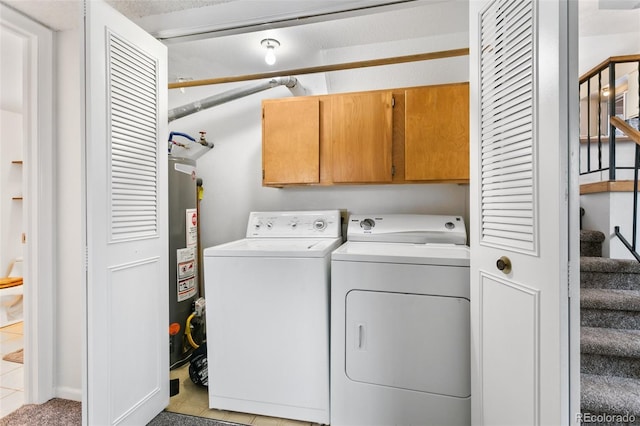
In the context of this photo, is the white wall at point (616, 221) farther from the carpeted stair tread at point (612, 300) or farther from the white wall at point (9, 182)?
the white wall at point (9, 182)

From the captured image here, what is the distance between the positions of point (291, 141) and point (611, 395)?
2.35 m

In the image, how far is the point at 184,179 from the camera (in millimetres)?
2350

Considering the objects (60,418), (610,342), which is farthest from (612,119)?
(60,418)

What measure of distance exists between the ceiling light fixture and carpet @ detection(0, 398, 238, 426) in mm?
2392

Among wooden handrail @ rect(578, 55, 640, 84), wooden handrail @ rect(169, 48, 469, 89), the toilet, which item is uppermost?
wooden handrail @ rect(578, 55, 640, 84)

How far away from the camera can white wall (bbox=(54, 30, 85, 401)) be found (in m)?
1.89

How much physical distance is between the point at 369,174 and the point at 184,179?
140 cm

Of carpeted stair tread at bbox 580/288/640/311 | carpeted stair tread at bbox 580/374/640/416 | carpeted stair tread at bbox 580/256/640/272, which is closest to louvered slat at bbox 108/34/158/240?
carpeted stair tread at bbox 580/374/640/416

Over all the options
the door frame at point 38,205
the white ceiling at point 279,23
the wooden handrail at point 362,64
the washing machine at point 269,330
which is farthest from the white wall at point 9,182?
the washing machine at point 269,330

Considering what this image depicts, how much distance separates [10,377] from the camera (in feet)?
7.18

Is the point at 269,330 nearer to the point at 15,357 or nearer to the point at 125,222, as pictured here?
the point at 125,222

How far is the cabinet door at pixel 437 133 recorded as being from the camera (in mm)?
2025

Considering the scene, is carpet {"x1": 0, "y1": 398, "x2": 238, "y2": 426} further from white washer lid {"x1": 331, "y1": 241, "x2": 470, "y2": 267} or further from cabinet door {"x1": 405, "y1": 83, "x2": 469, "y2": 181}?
cabinet door {"x1": 405, "y1": 83, "x2": 469, "y2": 181}

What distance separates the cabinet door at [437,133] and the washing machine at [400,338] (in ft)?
2.11
